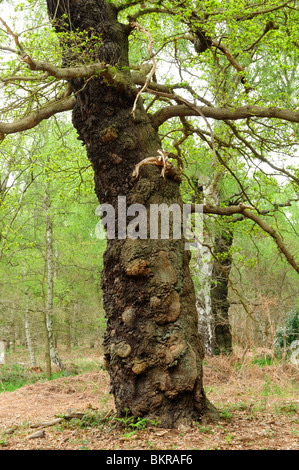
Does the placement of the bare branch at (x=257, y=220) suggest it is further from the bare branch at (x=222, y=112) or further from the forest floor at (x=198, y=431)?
the forest floor at (x=198, y=431)

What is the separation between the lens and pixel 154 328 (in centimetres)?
401

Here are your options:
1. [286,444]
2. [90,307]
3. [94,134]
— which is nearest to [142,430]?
[286,444]

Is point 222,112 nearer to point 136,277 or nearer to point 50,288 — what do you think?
point 136,277

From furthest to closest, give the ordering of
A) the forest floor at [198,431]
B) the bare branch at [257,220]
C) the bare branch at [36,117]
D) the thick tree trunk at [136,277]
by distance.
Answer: the bare branch at [257,220]
the bare branch at [36,117]
the thick tree trunk at [136,277]
the forest floor at [198,431]

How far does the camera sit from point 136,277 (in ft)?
13.7

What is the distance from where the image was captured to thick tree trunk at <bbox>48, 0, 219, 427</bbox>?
12.8ft

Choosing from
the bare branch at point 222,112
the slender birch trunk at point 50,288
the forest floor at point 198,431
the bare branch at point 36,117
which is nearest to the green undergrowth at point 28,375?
the slender birch trunk at point 50,288

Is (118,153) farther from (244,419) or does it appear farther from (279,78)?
(279,78)

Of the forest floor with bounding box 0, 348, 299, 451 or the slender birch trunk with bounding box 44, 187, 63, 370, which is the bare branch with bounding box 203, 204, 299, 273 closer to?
the forest floor with bounding box 0, 348, 299, 451

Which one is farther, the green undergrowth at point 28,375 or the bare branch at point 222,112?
the green undergrowth at point 28,375

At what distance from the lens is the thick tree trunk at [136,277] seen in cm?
391

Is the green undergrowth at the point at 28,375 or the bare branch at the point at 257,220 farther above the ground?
the bare branch at the point at 257,220

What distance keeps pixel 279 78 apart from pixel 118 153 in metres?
9.38

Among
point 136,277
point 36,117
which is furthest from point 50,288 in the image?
point 136,277
